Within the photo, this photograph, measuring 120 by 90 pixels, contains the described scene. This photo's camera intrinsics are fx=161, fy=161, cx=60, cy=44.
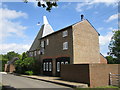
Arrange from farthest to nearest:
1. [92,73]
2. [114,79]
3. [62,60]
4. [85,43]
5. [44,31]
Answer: [44,31] < [85,43] < [62,60] < [114,79] < [92,73]

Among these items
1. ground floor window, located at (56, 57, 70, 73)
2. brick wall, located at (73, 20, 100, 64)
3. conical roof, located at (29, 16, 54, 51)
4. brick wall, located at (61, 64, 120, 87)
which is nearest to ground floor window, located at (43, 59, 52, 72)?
ground floor window, located at (56, 57, 70, 73)

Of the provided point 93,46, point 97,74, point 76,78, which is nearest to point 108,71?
point 97,74

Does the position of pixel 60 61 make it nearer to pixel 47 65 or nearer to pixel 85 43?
pixel 47 65

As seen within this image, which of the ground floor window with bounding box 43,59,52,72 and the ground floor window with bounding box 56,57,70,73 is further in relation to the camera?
the ground floor window with bounding box 43,59,52,72

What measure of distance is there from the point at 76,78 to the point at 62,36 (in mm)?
11517

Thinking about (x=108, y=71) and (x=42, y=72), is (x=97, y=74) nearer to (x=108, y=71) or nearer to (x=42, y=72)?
(x=108, y=71)

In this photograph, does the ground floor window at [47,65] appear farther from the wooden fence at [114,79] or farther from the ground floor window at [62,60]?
the wooden fence at [114,79]

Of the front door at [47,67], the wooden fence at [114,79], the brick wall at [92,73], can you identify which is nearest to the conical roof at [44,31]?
the front door at [47,67]

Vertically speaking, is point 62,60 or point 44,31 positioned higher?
point 44,31

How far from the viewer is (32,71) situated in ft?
109

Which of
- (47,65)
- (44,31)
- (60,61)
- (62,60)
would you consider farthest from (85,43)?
(44,31)

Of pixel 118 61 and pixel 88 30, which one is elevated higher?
pixel 88 30

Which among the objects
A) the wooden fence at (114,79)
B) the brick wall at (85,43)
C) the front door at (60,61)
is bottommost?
the wooden fence at (114,79)

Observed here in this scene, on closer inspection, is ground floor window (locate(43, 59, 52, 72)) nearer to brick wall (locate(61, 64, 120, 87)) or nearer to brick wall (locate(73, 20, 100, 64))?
brick wall (locate(73, 20, 100, 64))
